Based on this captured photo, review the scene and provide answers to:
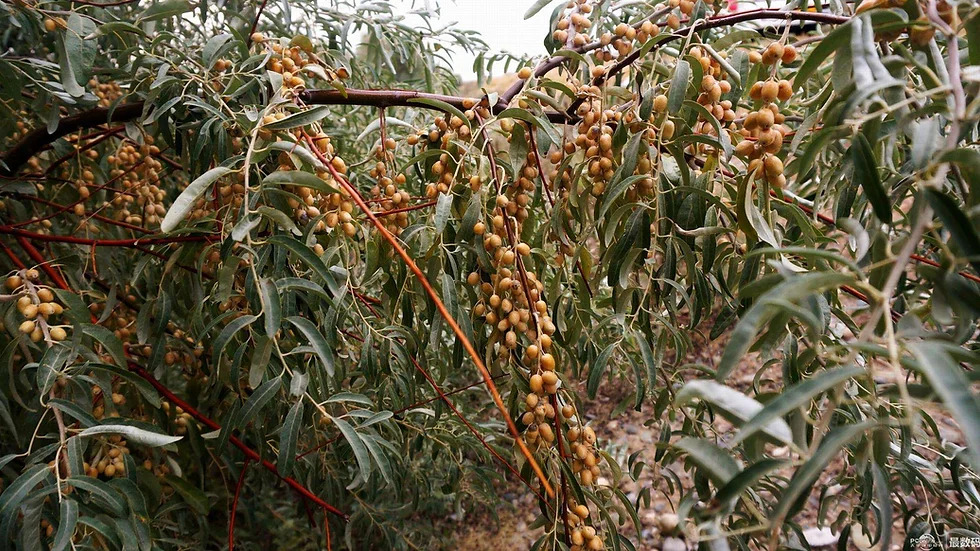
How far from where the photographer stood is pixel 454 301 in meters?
0.67

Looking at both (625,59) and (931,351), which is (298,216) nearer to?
(625,59)

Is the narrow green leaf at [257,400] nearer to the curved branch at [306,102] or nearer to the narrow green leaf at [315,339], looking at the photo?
the narrow green leaf at [315,339]

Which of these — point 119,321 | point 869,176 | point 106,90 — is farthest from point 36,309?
point 869,176

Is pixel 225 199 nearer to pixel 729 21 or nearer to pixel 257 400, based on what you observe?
pixel 257 400

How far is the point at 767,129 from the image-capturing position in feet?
1.68

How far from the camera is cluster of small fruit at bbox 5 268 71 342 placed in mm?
630

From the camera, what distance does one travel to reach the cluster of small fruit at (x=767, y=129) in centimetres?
51

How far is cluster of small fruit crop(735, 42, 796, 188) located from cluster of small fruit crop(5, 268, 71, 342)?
0.71 m

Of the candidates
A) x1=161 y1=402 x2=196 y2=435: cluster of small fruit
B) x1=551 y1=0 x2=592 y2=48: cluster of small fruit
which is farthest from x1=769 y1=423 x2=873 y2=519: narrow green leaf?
x1=161 y1=402 x2=196 y2=435: cluster of small fruit

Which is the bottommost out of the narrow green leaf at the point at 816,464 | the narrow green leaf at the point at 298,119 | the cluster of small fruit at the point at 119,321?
the cluster of small fruit at the point at 119,321

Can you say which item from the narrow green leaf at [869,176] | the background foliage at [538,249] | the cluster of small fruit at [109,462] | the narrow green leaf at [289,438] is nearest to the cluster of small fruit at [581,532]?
the background foliage at [538,249]

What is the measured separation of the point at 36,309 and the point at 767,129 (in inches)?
29.8

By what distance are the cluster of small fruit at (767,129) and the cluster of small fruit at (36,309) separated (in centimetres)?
71

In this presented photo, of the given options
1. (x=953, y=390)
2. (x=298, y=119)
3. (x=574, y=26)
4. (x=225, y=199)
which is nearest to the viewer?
(x=953, y=390)
